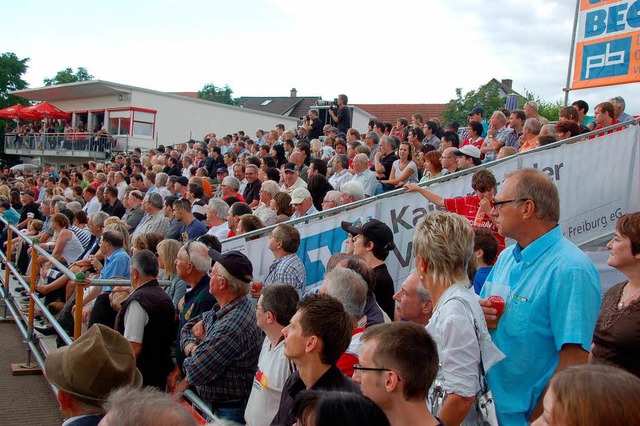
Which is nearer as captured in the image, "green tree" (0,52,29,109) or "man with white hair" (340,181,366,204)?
"man with white hair" (340,181,366,204)

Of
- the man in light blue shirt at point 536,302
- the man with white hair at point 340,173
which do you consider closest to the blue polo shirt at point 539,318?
the man in light blue shirt at point 536,302

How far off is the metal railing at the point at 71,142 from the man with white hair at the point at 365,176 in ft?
94.1

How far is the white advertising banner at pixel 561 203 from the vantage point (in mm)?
6340

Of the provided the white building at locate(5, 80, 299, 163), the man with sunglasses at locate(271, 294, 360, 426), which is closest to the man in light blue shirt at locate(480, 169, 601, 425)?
the man with sunglasses at locate(271, 294, 360, 426)

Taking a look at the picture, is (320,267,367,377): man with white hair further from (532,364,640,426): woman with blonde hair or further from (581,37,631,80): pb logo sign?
(581,37,631,80): pb logo sign

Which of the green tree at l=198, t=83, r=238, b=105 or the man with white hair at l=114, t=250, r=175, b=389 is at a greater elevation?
the green tree at l=198, t=83, r=238, b=105

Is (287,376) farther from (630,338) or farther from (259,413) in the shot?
(630,338)

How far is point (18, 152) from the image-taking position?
43.7m

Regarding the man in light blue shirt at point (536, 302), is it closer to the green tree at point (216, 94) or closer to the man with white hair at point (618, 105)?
the man with white hair at point (618, 105)

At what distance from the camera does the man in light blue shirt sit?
9.09 ft

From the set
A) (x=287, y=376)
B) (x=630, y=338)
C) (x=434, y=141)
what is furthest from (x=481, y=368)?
(x=434, y=141)

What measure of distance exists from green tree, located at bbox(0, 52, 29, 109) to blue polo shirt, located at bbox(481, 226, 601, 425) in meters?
67.0

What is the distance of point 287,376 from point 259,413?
28 centimetres

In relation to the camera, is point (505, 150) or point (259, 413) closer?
point (259, 413)
